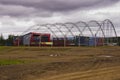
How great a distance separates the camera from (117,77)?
19750 mm

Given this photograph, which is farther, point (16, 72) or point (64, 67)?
point (64, 67)

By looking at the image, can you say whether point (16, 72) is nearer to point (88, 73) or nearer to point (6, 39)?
point (88, 73)

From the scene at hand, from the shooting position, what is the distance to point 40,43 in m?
77.6

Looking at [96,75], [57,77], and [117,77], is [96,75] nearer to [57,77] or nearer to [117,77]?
[117,77]

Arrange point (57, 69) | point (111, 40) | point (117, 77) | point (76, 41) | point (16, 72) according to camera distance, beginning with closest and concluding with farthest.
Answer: point (117, 77), point (16, 72), point (57, 69), point (76, 41), point (111, 40)

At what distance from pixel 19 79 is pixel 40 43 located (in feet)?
194

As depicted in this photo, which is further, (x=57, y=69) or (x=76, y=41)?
(x=76, y=41)

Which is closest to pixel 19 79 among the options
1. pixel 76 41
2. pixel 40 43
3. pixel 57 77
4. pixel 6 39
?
pixel 57 77

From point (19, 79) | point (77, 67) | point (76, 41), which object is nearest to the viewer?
point (19, 79)

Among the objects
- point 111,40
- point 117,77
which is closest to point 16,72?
point 117,77

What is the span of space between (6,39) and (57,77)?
99.0 meters

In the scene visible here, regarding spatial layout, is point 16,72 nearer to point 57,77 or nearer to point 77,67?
point 57,77

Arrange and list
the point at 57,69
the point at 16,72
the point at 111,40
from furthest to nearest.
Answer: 1. the point at 111,40
2. the point at 57,69
3. the point at 16,72

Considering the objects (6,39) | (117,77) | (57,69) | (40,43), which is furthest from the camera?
(6,39)
